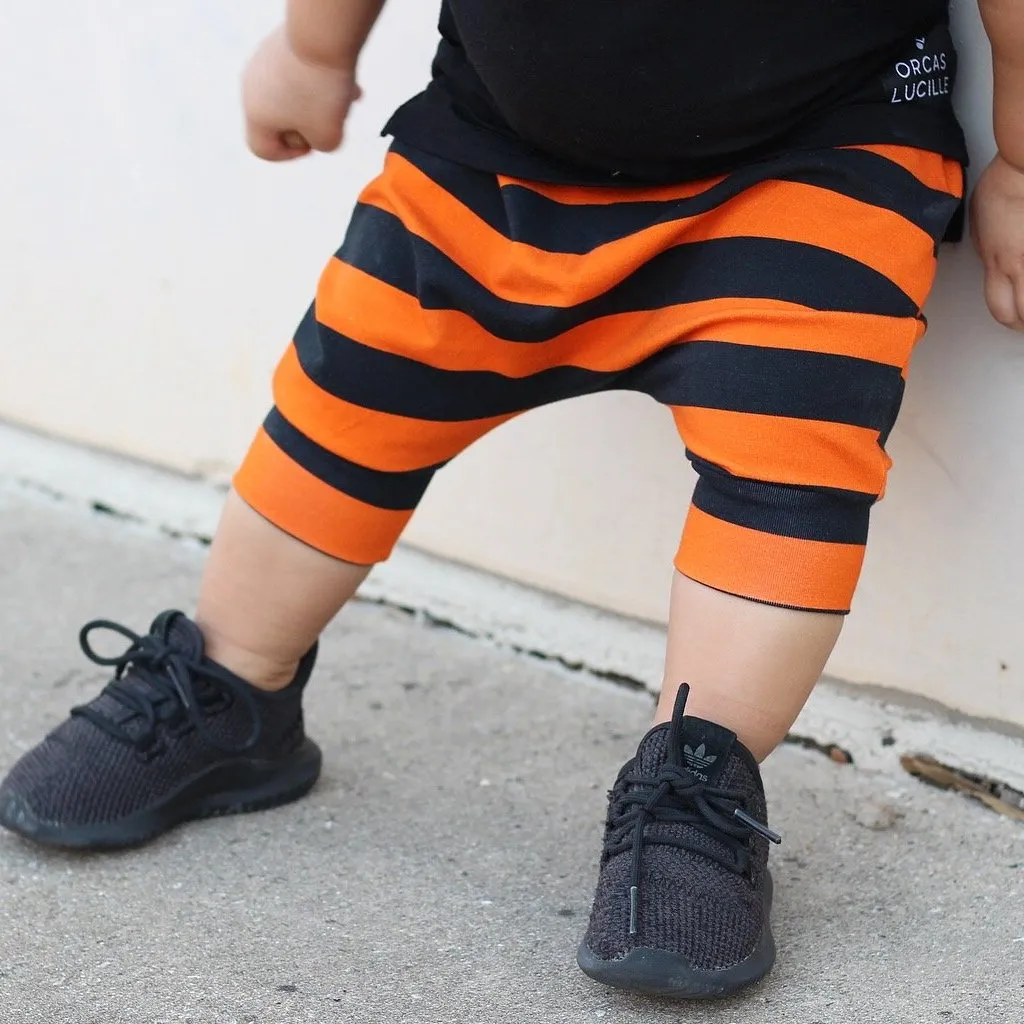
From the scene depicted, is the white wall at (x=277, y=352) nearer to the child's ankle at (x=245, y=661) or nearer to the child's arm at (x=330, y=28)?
the child's arm at (x=330, y=28)

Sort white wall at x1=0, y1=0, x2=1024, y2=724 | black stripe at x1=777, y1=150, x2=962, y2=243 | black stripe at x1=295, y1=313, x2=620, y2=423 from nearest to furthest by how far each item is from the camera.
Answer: black stripe at x1=777, y1=150, x2=962, y2=243 < black stripe at x1=295, y1=313, x2=620, y2=423 < white wall at x1=0, y1=0, x2=1024, y2=724

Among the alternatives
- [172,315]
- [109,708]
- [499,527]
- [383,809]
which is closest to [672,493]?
[499,527]

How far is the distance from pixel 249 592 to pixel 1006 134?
671 mm

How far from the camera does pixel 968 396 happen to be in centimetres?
123

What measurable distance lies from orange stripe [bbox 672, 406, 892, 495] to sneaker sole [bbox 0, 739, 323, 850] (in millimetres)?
478

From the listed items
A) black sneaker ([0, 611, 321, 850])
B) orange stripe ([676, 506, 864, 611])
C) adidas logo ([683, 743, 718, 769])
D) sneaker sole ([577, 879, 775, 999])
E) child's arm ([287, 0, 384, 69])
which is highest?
child's arm ([287, 0, 384, 69])

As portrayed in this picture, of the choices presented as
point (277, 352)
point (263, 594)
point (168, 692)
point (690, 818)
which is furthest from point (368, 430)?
point (277, 352)

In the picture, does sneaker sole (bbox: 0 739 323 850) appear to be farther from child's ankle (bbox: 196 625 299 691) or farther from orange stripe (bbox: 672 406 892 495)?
orange stripe (bbox: 672 406 892 495)

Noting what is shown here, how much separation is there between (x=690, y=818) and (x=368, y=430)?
1.26ft

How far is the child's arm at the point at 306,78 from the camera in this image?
3.92 ft

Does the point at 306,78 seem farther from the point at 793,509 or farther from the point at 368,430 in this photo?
the point at 793,509

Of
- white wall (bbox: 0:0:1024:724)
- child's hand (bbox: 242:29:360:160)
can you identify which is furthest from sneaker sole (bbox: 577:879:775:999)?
child's hand (bbox: 242:29:360:160)

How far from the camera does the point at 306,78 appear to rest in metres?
1.22

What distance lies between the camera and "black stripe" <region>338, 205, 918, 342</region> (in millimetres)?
1006
